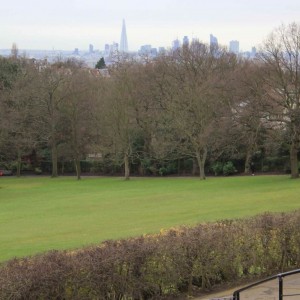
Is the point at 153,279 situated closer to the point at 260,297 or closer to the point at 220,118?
the point at 260,297

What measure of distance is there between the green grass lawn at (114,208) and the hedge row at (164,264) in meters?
7.45

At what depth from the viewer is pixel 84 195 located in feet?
132

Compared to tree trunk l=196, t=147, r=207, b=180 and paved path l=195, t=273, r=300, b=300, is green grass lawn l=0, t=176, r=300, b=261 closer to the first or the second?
tree trunk l=196, t=147, r=207, b=180

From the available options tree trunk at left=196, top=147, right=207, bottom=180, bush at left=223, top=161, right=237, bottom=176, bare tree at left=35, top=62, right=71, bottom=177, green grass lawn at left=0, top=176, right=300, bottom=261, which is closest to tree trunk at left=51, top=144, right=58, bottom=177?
bare tree at left=35, top=62, right=71, bottom=177

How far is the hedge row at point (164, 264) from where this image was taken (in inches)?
325

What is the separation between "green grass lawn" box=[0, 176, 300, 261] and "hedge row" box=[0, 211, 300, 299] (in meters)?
7.45

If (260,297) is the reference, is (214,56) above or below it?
above

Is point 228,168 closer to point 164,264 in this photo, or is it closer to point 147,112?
point 147,112

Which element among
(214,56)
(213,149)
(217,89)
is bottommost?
(213,149)

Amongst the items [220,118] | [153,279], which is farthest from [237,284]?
[220,118]

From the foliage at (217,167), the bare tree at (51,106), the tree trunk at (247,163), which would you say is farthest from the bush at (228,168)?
the bare tree at (51,106)

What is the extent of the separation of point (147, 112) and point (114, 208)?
27.0 meters

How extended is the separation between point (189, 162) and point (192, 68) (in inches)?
436

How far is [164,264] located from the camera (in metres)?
9.70
